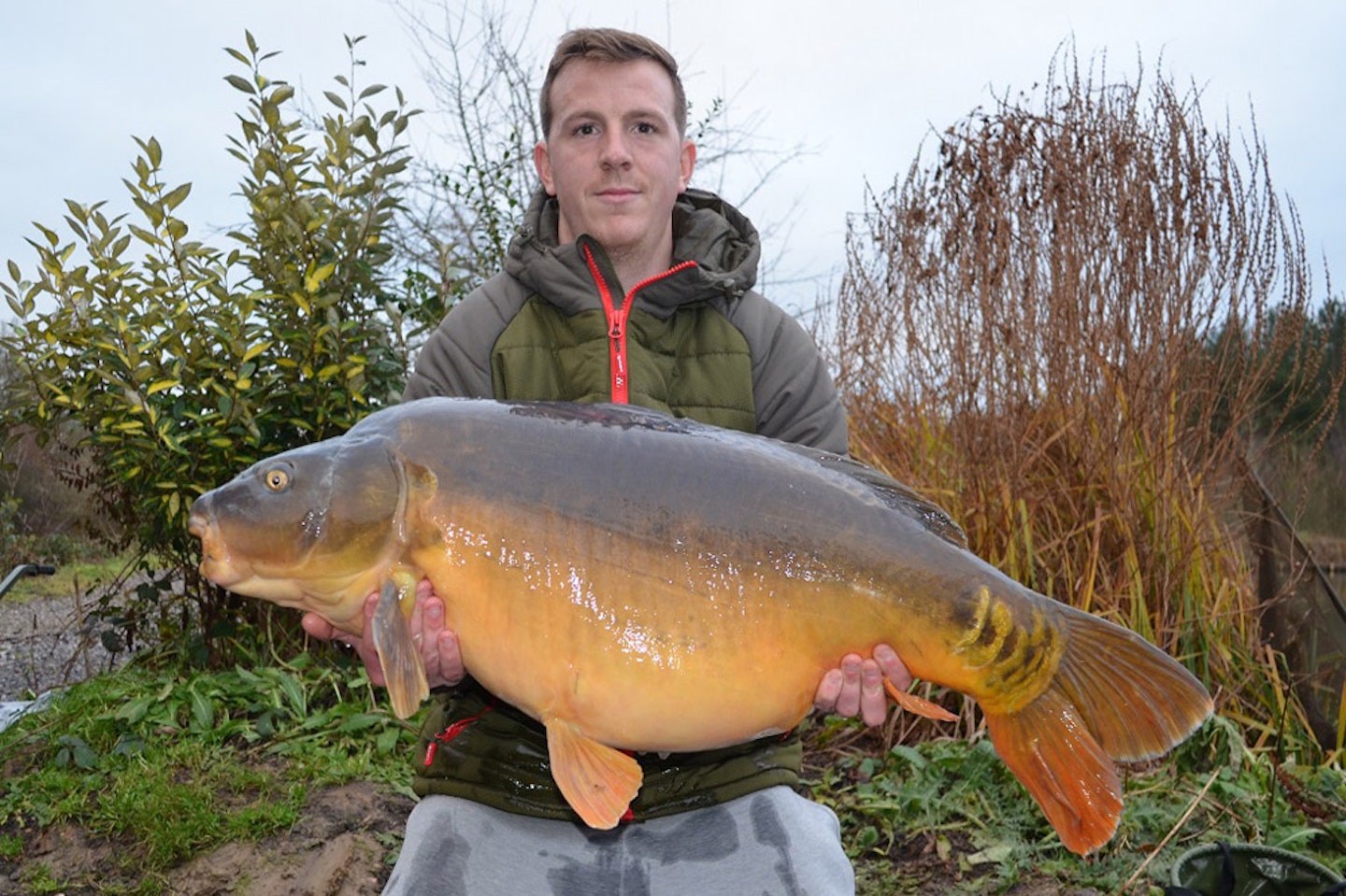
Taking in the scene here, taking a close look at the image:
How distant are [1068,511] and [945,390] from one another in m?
0.68

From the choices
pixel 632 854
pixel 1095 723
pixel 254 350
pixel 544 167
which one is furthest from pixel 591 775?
pixel 254 350

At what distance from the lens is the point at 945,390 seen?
4.54m

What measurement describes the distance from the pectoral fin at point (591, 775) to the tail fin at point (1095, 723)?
583 millimetres

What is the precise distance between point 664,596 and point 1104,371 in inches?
115

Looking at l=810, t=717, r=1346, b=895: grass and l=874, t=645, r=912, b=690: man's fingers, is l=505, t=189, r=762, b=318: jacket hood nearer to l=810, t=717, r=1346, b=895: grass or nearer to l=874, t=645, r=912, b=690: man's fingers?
l=874, t=645, r=912, b=690: man's fingers

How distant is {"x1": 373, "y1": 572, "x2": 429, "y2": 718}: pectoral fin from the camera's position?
175 cm

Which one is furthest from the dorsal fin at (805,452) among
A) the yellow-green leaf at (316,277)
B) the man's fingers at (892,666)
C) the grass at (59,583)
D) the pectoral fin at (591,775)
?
the grass at (59,583)

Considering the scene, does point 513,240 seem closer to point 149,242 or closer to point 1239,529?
point 149,242

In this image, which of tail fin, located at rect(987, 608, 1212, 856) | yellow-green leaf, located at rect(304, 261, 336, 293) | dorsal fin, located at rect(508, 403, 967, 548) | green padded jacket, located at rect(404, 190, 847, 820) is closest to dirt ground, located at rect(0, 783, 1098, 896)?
green padded jacket, located at rect(404, 190, 847, 820)

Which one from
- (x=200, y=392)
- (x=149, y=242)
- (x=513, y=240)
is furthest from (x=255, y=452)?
(x=513, y=240)

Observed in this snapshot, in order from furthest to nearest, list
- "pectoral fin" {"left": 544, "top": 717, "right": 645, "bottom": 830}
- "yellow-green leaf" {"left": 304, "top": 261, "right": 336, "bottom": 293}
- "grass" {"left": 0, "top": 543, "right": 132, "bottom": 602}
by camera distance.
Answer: "grass" {"left": 0, "top": 543, "right": 132, "bottom": 602} → "yellow-green leaf" {"left": 304, "top": 261, "right": 336, "bottom": 293} → "pectoral fin" {"left": 544, "top": 717, "right": 645, "bottom": 830}

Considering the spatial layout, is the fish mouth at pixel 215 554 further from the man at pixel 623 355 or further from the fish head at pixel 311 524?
the man at pixel 623 355

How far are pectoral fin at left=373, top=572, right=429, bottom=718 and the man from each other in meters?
0.15

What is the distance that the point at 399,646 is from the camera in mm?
1765
